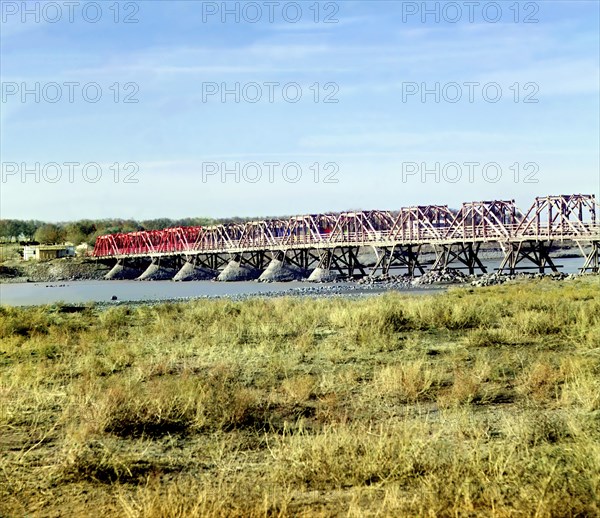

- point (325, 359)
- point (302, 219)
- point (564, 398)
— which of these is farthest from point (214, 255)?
point (564, 398)

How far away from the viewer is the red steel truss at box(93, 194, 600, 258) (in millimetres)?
48594

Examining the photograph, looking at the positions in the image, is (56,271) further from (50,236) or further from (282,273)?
(50,236)

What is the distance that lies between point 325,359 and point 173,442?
6329 millimetres

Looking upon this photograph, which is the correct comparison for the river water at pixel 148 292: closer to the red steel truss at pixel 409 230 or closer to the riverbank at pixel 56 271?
the red steel truss at pixel 409 230

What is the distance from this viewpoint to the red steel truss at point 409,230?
48.6m

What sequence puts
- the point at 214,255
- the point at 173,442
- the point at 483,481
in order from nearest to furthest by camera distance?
the point at 483,481 → the point at 173,442 → the point at 214,255

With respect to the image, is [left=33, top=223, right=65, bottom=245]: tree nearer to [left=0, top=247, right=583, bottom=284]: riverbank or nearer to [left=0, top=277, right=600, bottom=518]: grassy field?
[left=0, top=247, right=583, bottom=284]: riverbank

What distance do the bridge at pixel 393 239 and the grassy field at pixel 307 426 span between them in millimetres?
33362

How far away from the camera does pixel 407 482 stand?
6785mm

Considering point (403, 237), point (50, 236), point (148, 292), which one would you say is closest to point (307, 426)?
point (148, 292)

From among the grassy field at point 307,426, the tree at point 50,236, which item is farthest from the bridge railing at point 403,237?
the tree at point 50,236

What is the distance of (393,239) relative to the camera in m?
59.9

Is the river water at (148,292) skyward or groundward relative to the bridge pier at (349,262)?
groundward

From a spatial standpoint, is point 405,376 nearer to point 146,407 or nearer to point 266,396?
point 266,396
